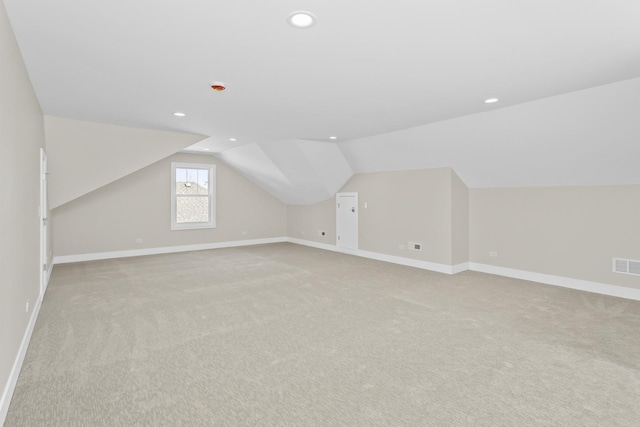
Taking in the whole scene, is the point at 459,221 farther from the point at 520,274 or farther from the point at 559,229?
the point at 559,229

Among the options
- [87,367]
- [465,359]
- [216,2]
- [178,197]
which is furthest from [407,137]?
[178,197]

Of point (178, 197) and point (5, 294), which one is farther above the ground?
point (178, 197)

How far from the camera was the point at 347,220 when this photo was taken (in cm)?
757

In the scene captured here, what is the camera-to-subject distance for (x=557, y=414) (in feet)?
6.37

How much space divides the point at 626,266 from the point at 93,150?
7.74 meters

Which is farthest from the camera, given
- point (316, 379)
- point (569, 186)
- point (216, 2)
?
point (569, 186)

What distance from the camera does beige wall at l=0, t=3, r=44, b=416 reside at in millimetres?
2002

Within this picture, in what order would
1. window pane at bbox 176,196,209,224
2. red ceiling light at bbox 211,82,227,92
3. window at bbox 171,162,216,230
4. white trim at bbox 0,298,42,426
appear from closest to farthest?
white trim at bbox 0,298,42,426 → red ceiling light at bbox 211,82,227,92 → window at bbox 171,162,216,230 → window pane at bbox 176,196,209,224

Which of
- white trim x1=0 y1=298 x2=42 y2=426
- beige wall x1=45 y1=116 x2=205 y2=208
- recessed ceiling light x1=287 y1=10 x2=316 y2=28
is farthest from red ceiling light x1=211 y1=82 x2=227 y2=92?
white trim x1=0 y1=298 x2=42 y2=426

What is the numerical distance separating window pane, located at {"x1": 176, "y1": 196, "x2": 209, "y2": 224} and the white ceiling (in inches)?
120

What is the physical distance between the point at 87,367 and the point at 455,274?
198 inches

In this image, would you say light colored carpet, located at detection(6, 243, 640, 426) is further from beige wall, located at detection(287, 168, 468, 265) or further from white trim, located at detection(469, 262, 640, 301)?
beige wall, located at detection(287, 168, 468, 265)

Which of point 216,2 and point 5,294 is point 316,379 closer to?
point 5,294

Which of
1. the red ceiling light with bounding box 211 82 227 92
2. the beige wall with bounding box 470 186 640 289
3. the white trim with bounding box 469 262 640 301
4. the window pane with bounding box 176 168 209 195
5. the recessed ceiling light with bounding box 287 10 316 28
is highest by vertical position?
the red ceiling light with bounding box 211 82 227 92
